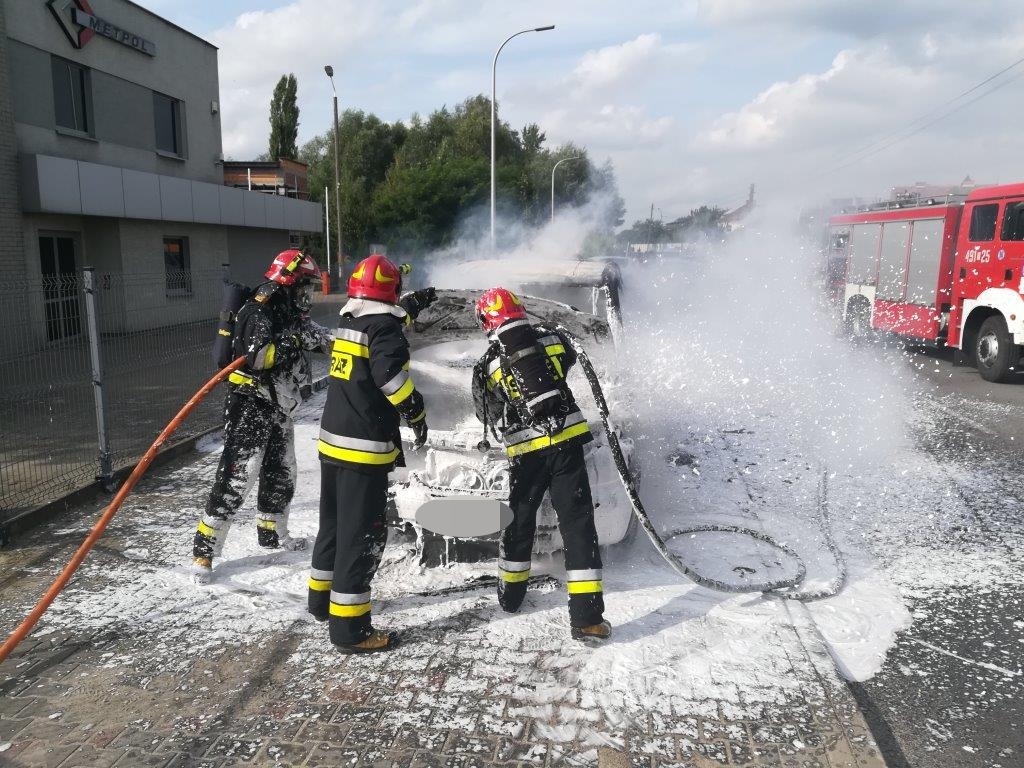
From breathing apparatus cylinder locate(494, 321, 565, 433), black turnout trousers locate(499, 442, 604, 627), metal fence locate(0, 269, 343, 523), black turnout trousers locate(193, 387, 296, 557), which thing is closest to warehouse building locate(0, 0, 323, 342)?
metal fence locate(0, 269, 343, 523)

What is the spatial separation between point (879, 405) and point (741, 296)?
23.9ft

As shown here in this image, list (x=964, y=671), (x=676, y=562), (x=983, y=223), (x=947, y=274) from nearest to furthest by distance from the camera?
1. (x=964, y=671)
2. (x=676, y=562)
3. (x=983, y=223)
4. (x=947, y=274)

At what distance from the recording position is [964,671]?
135 inches

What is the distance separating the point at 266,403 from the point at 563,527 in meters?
2.04

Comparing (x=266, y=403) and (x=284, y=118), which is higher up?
(x=284, y=118)

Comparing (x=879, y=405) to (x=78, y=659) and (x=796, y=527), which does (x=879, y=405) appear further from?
(x=78, y=659)

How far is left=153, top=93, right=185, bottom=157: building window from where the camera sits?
56.0ft

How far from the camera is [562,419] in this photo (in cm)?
371

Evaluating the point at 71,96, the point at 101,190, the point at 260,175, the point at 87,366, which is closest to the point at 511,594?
the point at 87,366

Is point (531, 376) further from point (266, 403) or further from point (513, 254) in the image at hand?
point (513, 254)

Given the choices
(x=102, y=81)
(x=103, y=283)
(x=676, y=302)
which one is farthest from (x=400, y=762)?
(x=102, y=81)

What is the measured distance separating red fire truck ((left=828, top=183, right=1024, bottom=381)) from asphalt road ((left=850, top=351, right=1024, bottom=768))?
5954 millimetres

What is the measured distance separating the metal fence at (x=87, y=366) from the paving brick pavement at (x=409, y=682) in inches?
59.6

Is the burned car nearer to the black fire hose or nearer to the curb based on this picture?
the black fire hose
